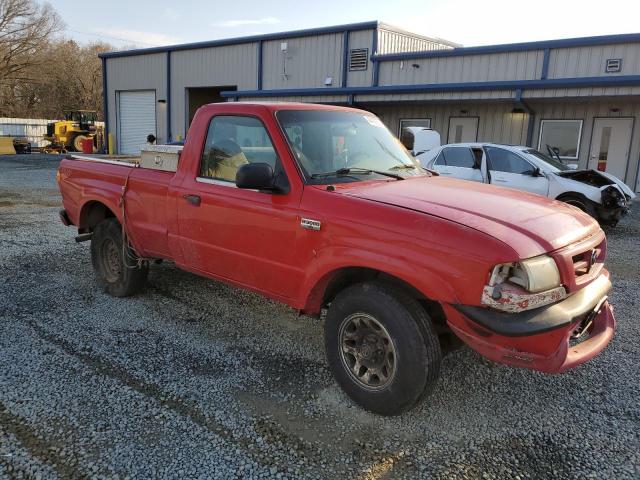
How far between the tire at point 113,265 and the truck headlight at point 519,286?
3.77 metres

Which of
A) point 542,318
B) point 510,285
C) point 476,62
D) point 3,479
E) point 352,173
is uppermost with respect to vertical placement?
point 476,62

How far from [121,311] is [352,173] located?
276cm

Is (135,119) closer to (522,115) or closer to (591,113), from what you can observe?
(522,115)

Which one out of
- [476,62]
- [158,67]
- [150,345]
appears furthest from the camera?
[158,67]

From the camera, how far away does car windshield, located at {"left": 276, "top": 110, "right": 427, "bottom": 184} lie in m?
3.67

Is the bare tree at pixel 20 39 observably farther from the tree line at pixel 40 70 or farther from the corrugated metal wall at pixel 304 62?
the corrugated metal wall at pixel 304 62

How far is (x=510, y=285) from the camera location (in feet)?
8.94

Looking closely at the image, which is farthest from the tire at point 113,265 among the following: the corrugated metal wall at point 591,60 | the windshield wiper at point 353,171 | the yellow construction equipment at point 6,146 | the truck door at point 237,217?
the yellow construction equipment at point 6,146

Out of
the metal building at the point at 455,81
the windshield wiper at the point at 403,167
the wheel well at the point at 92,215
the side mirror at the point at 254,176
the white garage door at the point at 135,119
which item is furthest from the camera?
the white garage door at the point at 135,119

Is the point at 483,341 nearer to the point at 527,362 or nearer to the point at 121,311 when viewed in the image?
the point at 527,362

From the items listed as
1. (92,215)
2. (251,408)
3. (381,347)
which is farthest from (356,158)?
(92,215)

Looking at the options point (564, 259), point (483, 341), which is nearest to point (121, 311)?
point (483, 341)

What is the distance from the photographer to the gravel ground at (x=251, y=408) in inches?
108

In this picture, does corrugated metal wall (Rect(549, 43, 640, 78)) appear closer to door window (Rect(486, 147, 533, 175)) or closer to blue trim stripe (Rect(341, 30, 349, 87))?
door window (Rect(486, 147, 533, 175))
